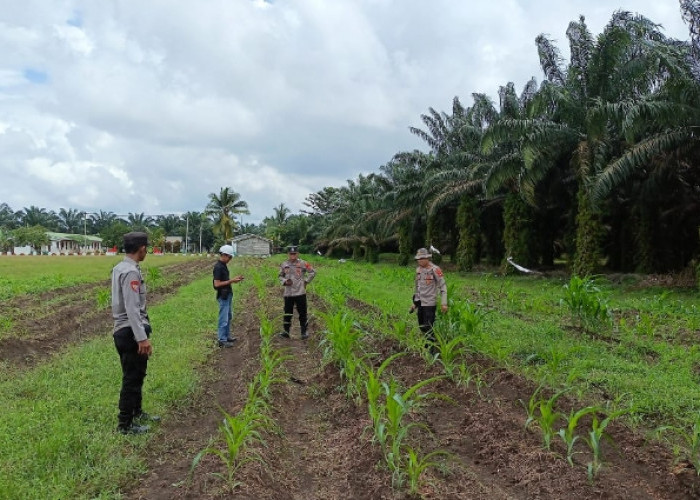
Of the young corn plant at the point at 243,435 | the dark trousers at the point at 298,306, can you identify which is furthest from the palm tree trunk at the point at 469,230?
the young corn plant at the point at 243,435

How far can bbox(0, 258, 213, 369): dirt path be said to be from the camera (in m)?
8.95

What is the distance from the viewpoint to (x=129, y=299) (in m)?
A: 5.10

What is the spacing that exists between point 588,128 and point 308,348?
12.5 metres

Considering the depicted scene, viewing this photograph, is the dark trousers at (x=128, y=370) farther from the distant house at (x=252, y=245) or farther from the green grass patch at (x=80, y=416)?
the distant house at (x=252, y=245)

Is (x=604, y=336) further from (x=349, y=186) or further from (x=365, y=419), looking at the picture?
(x=349, y=186)

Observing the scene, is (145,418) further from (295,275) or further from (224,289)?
(295,275)

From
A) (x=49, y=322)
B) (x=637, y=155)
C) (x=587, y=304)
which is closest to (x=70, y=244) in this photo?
(x=49, y=322)

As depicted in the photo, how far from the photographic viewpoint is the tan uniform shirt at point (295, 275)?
991 centimetres

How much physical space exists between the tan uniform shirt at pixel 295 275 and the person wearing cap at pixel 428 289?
2364 mm

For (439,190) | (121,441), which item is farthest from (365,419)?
(439,190)

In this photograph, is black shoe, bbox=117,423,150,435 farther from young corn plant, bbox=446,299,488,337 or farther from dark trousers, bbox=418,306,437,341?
young corn plant, bbox=446,299,488,337

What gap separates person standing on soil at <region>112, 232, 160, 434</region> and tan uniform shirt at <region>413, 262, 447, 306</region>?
410cm

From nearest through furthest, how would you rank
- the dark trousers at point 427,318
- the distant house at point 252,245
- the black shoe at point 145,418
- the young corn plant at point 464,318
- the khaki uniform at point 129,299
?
the khaki uniform at point 129,299
the black shoe at point 145,418
the young corn plant at point 464,318
the dark trousers at point 427,318
the distant house at point 252,245

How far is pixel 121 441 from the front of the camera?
4945 millimetres
